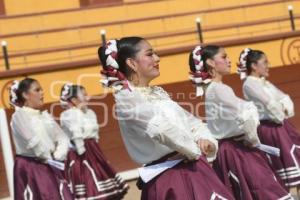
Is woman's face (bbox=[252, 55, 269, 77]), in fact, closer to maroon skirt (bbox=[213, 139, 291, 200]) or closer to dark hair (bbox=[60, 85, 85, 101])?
maroon skirt (bbox=[213, 139, 291, 200])

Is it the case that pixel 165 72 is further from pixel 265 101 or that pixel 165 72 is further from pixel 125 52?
pixel 125 52

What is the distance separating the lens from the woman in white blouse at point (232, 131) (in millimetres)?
4211

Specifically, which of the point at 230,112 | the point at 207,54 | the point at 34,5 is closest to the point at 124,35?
→ the point at 34,5

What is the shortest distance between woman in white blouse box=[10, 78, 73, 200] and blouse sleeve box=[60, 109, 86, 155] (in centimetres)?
179

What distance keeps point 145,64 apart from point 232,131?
1712 millimetres

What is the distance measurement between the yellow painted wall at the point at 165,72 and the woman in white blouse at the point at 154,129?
18.6 feet

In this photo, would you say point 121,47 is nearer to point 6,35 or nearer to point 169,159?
point 169,159

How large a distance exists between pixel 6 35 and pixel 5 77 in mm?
2367

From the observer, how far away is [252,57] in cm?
548

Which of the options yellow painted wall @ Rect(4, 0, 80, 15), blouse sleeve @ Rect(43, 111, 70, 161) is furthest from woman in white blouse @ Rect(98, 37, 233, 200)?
yellow painted wall @ Rect(4, 0, 80, 15)

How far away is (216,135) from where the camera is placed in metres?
4.47

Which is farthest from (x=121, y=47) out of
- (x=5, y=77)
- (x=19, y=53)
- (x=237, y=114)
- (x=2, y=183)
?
(x=19, y=53)

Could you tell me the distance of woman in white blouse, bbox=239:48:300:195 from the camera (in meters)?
5.41

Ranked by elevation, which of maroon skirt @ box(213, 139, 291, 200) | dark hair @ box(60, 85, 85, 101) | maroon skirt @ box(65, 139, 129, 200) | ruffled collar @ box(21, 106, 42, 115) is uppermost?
dark hair @ box(60, 85, 85, 101)
